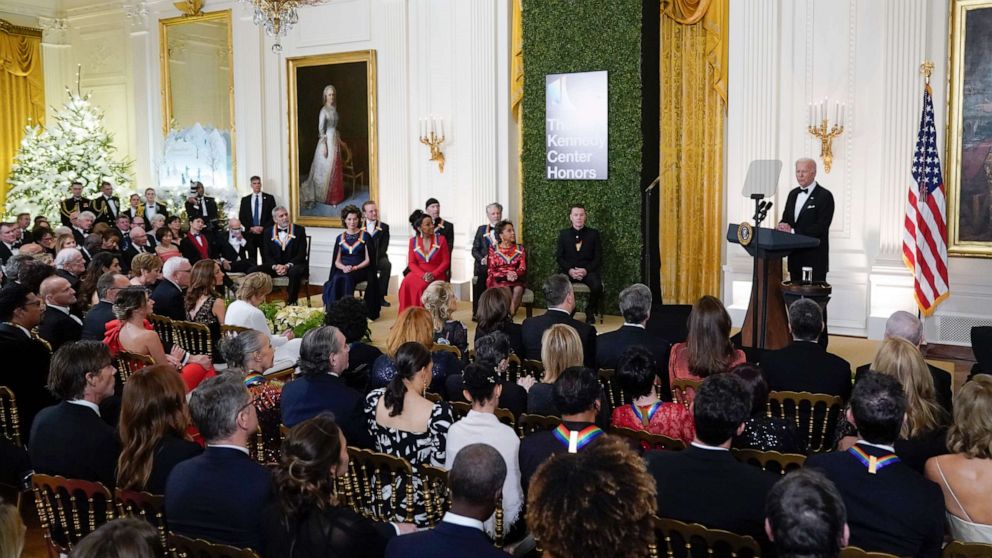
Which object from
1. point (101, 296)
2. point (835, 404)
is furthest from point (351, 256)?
point (835, 404)

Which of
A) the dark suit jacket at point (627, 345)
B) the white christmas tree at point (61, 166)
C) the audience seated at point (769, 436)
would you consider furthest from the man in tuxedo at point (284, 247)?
the audience seated at point (769, 436)

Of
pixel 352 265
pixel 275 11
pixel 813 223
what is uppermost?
pixel 275 11

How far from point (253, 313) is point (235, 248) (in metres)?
6.29

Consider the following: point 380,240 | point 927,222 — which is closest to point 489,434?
point 927,222

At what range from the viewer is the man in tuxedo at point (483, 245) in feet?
34.9

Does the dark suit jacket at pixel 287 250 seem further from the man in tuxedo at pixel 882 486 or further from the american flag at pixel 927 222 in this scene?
the man in tuxedo at pixel 882 486

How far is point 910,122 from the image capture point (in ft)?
29.5

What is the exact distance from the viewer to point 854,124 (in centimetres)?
931

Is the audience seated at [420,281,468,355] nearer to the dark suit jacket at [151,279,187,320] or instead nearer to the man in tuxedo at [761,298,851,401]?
the man in tuxedo at [761,298,851,401]

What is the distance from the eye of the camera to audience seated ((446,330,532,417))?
4336 mm

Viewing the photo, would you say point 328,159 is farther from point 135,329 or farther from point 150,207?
point 135,329

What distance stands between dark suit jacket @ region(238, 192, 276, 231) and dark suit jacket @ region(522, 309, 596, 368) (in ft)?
27.5

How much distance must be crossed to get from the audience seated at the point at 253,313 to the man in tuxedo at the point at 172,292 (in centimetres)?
46

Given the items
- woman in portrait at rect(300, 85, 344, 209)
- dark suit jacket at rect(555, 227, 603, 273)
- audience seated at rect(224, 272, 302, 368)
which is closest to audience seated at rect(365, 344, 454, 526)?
audience seated at rect(224, 272, 302, 368)
